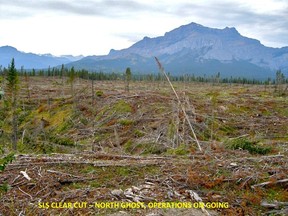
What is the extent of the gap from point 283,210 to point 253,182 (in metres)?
1.35

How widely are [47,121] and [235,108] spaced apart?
72.7 ft

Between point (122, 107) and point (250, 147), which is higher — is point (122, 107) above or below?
below

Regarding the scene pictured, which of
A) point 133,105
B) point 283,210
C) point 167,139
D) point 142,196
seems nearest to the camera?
point 283,210

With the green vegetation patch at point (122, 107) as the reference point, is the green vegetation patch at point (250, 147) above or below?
above

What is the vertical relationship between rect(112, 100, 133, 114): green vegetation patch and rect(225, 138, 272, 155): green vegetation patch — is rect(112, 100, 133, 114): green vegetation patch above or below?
below

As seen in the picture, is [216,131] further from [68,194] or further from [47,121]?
[47,121]

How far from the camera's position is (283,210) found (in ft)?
22.2

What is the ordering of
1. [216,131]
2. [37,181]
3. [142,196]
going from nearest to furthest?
[142,196] < [37,181] < [216,131]

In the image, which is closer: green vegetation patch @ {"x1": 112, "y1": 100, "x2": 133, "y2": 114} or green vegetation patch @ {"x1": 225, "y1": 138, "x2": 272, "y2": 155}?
green vegetation patch @ {"x1": 225, "y1": 138, "x2": 272, "y2": 155}

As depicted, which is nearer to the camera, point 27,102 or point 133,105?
point 133,105

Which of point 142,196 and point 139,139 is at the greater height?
point 142,196

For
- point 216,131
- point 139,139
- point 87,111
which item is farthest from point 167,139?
point 87,111

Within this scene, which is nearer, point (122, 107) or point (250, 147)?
point (250, 147)

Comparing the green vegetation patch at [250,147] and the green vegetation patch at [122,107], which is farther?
the green vegetation patch at [122,107]
